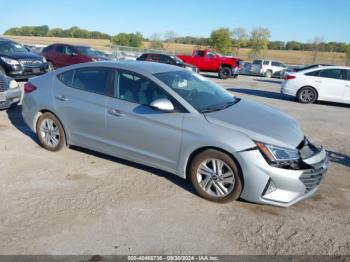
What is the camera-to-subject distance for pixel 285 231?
3.52 m

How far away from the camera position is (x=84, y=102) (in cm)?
495

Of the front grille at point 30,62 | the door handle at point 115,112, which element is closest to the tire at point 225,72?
the front grille at point 30,62

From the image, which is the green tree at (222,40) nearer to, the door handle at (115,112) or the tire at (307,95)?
the tire at (307,95)

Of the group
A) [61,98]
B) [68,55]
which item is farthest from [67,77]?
[68,55]

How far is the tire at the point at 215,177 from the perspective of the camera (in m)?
3.88

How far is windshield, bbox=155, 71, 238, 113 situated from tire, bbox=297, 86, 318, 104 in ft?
27.7

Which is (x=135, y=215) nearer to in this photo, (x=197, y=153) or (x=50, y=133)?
(x=197, y=153)

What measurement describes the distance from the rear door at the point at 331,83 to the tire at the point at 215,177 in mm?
9929

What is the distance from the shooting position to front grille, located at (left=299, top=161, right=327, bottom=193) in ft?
12.4

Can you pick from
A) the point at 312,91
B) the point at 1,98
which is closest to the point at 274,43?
the point at 312,91

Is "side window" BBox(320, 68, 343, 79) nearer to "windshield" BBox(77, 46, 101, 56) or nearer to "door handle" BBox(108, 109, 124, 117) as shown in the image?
"door handle" BBox(108, 109, 124, 117)

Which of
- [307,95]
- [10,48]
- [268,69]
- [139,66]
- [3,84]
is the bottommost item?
[268,69]

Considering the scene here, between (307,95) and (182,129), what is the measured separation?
9.88 meters

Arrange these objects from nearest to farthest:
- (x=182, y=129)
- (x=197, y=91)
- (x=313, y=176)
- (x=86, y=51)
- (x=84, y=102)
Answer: (x=313, y=176)
(x=182, y=129)
(x=197, y=91)
(x=84, y=102)
(x=86, y=51)
